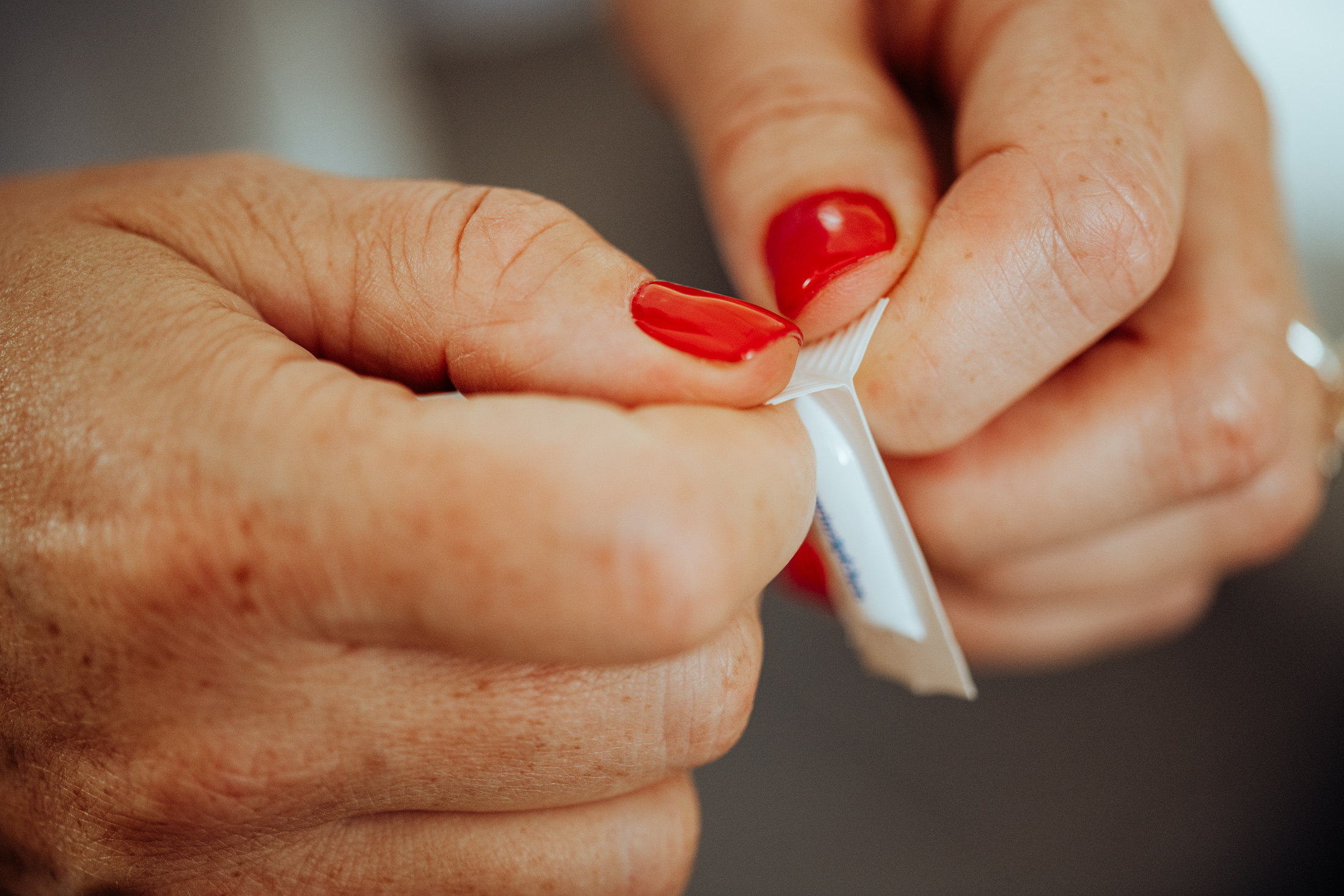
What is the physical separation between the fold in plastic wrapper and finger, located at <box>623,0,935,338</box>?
0.15ft

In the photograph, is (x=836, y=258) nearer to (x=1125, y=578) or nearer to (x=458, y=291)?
(x=458, y=291)

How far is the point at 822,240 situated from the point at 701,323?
0.64 feet

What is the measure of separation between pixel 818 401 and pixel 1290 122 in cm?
137

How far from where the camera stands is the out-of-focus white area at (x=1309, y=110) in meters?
1.33

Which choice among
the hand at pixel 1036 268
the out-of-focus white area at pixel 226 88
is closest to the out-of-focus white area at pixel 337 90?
the out-of-focus white area at pixel 226 88

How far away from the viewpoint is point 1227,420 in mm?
713

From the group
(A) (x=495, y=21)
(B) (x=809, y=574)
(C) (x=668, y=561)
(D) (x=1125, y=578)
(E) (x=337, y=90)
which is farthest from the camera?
(A) (x=495, y=21)

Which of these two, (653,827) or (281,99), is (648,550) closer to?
(653,827)

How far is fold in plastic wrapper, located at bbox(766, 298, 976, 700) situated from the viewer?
1.79 feet

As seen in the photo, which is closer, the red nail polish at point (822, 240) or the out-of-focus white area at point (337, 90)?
the red nail polish at point (822, 240)

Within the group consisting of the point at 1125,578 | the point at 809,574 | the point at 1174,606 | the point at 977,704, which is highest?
the point at 809,574

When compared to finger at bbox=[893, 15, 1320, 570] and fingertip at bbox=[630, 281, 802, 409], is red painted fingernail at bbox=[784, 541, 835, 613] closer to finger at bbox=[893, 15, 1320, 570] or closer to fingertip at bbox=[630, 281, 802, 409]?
finger at bbox=[893, 15, 1320, 570]

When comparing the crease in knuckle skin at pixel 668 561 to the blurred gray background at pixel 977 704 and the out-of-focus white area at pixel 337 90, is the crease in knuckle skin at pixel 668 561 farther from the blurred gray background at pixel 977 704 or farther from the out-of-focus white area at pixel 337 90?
the out-of-focus white area at pixel 337 90

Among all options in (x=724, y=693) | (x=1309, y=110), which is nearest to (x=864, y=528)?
(x=724, y=693)
